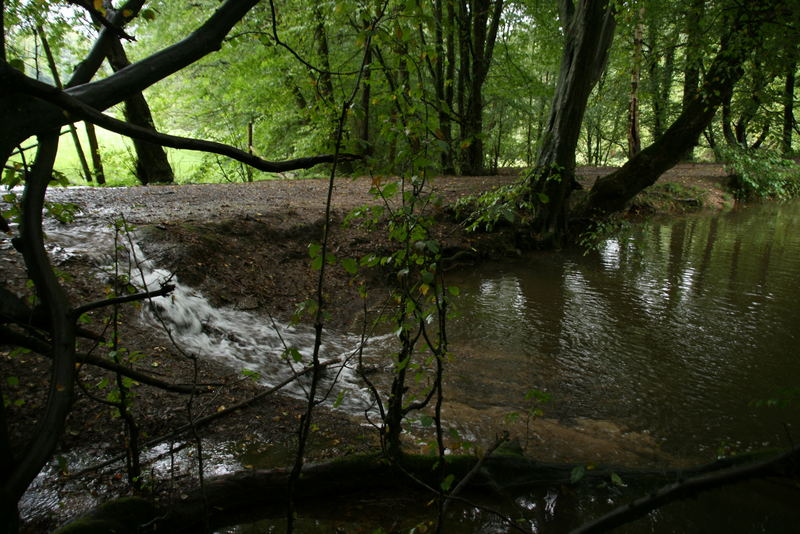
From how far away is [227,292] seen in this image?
20.6 ft

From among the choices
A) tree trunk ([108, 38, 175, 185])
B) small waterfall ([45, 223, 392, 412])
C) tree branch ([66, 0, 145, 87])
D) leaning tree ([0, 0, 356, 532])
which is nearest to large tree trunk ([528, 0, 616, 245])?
small waterfall ([45, 223, 392, 412])

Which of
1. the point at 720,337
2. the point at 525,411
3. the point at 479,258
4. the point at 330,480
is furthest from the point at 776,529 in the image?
the point at 479,258

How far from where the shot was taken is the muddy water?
13.9ft

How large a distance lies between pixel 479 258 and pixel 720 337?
4.55 metres

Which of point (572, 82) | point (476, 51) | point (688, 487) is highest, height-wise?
point (476, 51)

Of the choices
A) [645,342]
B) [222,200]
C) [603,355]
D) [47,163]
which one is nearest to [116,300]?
[47,163]

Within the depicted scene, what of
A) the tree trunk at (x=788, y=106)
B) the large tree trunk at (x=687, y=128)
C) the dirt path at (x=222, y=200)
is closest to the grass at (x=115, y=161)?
the dirt path at (x=222, y=200)

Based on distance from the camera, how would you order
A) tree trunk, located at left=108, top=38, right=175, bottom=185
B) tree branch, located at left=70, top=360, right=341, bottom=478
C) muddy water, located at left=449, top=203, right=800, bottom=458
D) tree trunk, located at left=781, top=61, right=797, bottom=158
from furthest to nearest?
tree trunk, located at left=108, top=38, right=175, bottom=185
tree trunk, located at left=781, top=61, right=797, bottom=158
muddy water, located at left=449, top=203, right=800, bottom=458
tree branch, located at left=70, top=360, right=341, bottom=478

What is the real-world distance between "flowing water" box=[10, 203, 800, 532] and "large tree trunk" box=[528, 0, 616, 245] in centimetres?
191

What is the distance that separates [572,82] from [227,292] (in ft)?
24.9

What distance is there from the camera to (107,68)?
1421 centimetres

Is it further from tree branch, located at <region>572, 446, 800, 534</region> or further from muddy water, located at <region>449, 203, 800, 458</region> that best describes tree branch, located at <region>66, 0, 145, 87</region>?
muddy water, located at <region>449, 203, 800, 458</region>

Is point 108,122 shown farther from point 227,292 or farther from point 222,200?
point 222,200

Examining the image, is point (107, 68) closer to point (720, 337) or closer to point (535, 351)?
point (535, 351)
